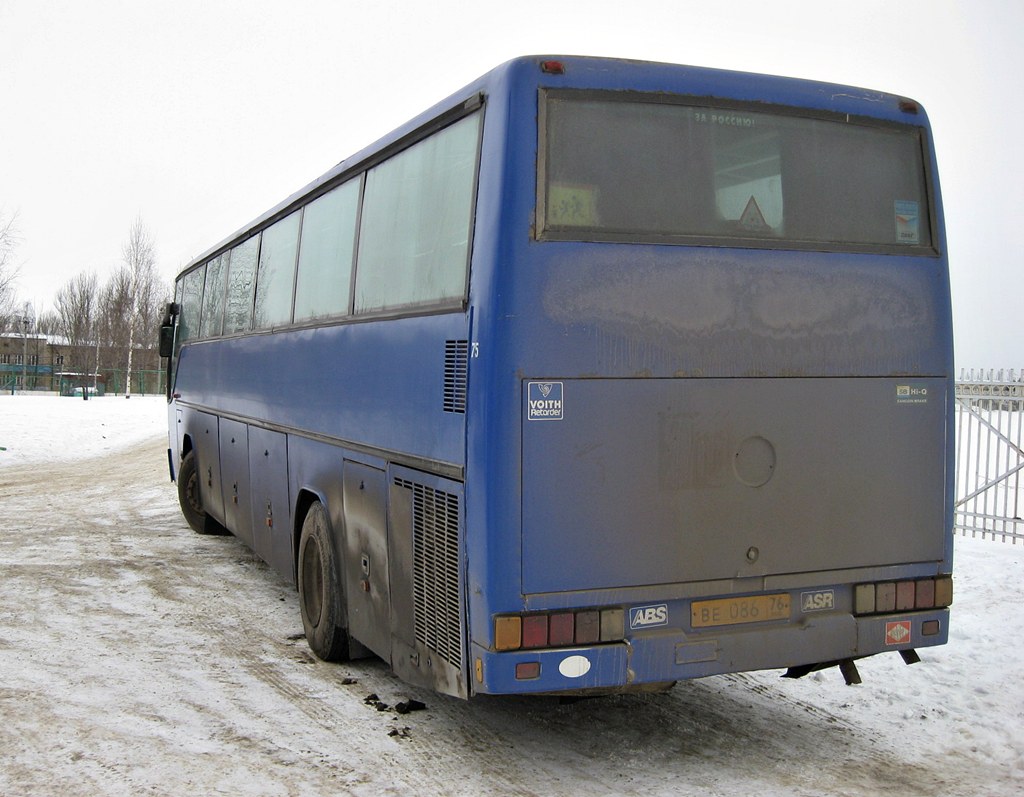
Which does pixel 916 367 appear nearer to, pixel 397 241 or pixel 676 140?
pixel 676 140

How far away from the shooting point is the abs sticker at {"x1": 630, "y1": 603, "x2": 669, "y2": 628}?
188 inches

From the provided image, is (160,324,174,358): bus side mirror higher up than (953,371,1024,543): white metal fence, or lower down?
higher up

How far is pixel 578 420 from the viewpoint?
4.68 metres

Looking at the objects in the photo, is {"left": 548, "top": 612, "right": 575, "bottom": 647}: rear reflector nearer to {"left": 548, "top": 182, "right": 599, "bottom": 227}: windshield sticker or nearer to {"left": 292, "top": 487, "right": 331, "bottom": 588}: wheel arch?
{"left": 548, "top": 182, "right": 599, "bottom": 227}: windshield sticker

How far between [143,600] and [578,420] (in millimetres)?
5604

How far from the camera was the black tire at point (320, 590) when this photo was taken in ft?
21.9

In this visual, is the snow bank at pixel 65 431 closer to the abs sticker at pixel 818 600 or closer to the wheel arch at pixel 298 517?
the wheel arch at pixel 298 517

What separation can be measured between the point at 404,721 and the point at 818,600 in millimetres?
2362

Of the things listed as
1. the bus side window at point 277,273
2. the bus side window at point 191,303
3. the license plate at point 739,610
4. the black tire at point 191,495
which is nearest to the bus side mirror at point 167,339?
the bus side window at point 191,303

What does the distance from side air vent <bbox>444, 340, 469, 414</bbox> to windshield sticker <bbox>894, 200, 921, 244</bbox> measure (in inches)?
95.1


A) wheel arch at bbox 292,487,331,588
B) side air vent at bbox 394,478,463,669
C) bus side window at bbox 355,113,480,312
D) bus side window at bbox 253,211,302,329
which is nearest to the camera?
side air vent at bbox 394,478,463,669

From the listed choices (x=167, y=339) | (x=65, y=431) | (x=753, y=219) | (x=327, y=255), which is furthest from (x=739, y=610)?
(x=65, y=431)

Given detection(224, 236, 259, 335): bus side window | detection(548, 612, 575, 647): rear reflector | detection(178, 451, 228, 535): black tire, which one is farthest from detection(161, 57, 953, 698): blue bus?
detection(178, 451, 228, 535): black tire

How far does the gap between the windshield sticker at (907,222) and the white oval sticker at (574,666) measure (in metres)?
2.74
